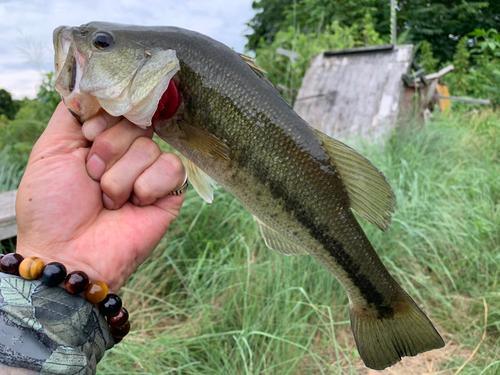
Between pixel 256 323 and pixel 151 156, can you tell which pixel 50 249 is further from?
pixel 256 323

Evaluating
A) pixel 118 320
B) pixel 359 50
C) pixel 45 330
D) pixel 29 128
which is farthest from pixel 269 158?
pixel 359 50

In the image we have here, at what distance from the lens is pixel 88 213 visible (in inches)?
59.5

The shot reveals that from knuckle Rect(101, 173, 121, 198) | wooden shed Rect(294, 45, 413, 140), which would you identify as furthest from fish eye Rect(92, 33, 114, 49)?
wooden shed Rect(294, 45, 413, 140)

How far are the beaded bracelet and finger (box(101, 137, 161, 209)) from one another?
1.02 ft

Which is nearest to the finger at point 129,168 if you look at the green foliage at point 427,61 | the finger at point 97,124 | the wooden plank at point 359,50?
the finger at point 97,124

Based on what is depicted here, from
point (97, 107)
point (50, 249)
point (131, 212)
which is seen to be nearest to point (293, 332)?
point (131, 212)

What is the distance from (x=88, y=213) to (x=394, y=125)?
16.3 feet

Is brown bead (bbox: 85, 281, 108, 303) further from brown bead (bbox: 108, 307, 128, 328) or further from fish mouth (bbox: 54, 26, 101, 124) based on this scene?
fish mouth (bbox: 54, 26, 101, 124)

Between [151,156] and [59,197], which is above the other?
[151,156]

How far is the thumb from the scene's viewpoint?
4.89 ft

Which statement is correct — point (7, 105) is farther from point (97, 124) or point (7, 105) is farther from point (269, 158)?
point (269, 158)

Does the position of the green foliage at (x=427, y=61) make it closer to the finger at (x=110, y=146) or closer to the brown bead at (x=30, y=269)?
the finger at (x=110, y=146)

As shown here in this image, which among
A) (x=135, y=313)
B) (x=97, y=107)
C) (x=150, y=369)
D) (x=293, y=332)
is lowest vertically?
(x=135, y=313)

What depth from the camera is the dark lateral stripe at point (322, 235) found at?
1.41m
